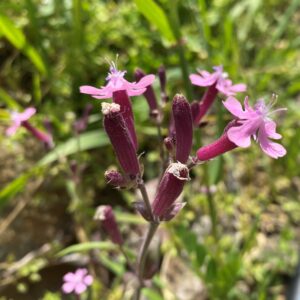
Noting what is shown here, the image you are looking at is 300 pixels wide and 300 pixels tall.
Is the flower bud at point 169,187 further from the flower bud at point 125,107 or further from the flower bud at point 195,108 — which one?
the flower bud at point 195,108

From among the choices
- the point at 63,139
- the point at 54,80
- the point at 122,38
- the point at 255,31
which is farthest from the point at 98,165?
the point at 255,31

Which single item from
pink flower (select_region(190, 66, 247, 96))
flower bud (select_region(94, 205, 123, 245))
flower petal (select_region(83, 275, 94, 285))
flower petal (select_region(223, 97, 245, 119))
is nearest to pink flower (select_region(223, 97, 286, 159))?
flower petal (select_region(223, 97, 245, 119))

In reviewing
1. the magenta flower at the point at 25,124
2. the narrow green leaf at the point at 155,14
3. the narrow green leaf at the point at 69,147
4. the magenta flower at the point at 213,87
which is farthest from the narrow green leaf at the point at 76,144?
the magenta flower at the point at 213,87

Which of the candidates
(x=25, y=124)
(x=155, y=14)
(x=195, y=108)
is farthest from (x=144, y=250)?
(x=155, y=14)

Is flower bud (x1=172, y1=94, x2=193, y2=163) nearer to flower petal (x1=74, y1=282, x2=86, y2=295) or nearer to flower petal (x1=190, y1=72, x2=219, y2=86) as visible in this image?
flower petal (x1=190, y1=72, x2=219, y2=86)

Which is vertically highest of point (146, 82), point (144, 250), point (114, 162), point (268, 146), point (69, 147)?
point (146, 82)

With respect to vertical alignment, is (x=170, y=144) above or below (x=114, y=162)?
above

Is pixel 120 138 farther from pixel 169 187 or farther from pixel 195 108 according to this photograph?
pixel 195 108
